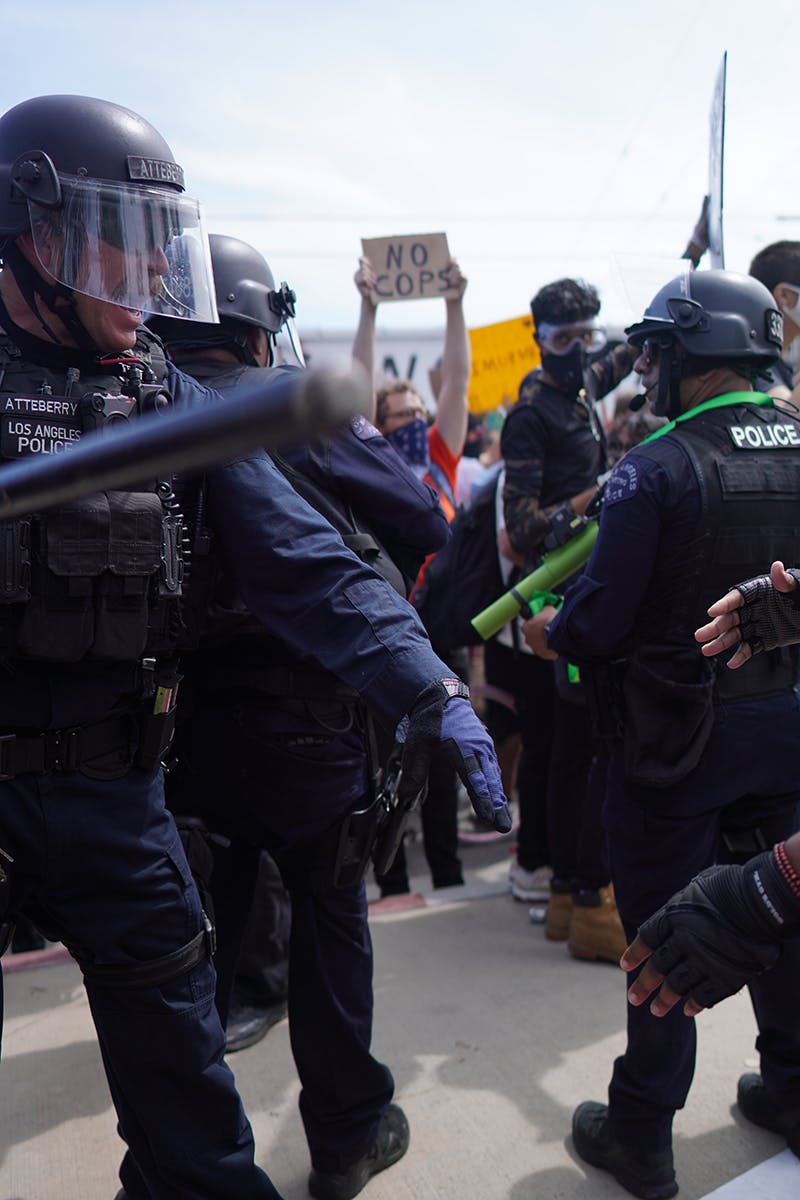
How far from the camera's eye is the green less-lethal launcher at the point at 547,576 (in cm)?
338

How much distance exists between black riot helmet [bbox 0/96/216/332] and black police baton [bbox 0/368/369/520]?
1151mm

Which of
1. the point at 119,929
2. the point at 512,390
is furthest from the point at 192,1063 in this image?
the point at 512,390

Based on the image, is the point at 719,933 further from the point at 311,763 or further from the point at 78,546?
the point at 78,546

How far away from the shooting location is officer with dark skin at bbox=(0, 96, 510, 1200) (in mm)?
1939

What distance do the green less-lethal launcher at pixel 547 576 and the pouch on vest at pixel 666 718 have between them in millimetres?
691

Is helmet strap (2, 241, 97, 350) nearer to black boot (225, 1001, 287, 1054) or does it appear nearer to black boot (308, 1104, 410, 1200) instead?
black boot (308, 1104, 410, 1200)

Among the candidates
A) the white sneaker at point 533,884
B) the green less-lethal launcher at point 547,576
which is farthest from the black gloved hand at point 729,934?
the white sneaker at point 533,884

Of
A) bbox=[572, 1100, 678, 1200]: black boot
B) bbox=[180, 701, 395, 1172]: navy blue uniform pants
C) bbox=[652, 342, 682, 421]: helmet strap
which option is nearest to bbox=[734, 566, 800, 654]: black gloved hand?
bbox=[652, 342, 682, 421]: helmet strap

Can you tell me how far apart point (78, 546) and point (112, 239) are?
0.58 metres

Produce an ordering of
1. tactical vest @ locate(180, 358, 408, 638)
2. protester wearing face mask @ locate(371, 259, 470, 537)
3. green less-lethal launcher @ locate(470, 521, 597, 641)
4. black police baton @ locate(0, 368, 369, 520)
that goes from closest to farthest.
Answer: black police baton @ locate(0, 368, 369, 520) → tactical vest @ locate(180, 358, 408, 638) → green less-lethal launcher @ locate(470, 521, 597, 641) → protester wearing face mask @ locate(371, 259, 470, 537)

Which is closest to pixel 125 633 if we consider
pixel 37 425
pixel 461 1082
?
pixel 37 425

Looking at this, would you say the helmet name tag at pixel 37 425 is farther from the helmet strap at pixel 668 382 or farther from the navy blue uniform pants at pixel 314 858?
the helmet strap at pixel 668 382

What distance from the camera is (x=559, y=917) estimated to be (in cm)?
424

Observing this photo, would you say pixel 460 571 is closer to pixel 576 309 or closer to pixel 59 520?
pixel 576 309
